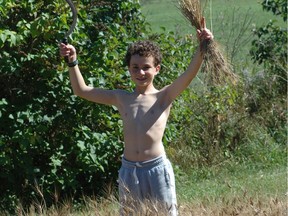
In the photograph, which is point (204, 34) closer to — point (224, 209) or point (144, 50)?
point (144, 50)

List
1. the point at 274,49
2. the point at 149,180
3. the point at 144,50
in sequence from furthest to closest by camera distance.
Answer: the point at 274,49 → the point at 144,50 → the point at 149,180

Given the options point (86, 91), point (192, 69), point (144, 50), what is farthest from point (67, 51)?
point (192, 69)

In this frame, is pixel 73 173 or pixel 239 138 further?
pixel 239 138

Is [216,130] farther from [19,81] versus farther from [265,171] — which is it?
[19,81]

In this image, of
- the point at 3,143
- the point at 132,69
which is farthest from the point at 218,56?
the point at 3,143

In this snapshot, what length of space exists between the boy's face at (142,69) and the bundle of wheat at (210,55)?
33 centimetres

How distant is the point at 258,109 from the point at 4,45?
426 cm

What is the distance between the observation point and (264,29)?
11.2 metres

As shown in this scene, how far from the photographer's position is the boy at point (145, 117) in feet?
16.6

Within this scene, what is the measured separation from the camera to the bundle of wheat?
5.11 meters

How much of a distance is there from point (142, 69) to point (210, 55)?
435 millimetres

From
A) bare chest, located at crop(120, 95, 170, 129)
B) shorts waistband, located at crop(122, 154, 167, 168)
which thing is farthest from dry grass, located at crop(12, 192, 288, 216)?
bare chest, located at crop(120, 95, 170, 129)

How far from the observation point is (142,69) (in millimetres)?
5234

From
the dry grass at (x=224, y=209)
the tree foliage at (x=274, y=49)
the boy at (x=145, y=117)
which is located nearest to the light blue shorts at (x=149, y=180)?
the boy at (x=145, y=117)
